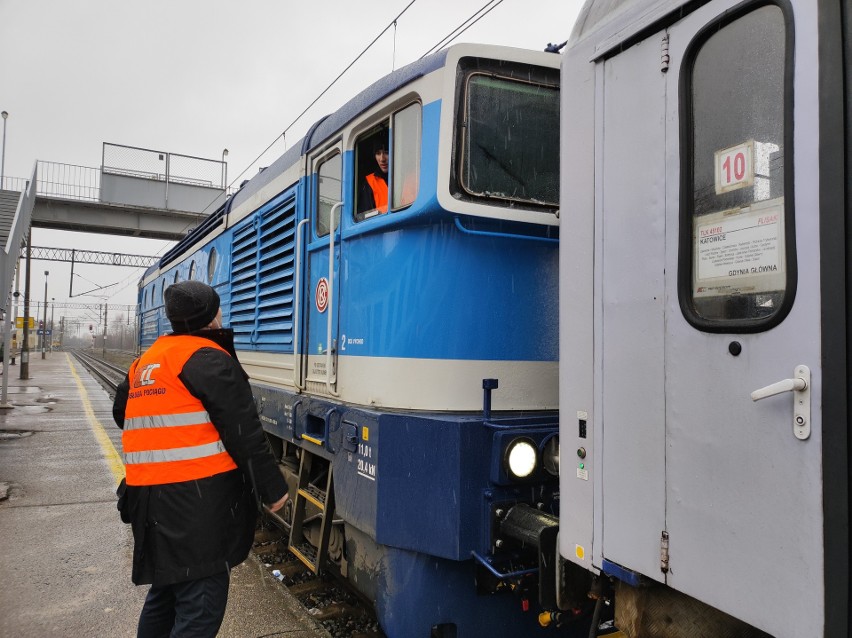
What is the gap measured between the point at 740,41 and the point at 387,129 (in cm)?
205

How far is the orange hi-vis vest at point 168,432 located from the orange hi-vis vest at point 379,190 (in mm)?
1316

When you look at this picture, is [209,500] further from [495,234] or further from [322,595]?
[322,595]

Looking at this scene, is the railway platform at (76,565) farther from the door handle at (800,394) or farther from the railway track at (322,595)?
the door handle at (800,394)

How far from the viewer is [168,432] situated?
8.64 feet

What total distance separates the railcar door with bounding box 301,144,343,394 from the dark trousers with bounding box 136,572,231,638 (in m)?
1.27

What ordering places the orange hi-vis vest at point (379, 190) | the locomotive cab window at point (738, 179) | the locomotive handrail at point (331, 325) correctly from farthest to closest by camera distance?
the locomotive handrail at point (331, 325) → the orange hi-vis vest at point (379, 190) → the locomotive cab window at point (738, 179)

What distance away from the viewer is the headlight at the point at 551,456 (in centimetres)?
304

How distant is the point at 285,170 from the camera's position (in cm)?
480

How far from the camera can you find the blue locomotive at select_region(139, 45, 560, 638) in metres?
2.93

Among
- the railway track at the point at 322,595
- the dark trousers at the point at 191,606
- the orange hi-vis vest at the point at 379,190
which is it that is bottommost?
the railway track at the point at 322,595

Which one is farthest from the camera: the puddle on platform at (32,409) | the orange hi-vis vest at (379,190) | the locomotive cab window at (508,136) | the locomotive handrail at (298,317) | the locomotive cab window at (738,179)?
the puddle on platform at (32,409)

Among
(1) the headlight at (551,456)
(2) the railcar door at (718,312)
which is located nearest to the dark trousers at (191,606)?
(1) the headlight at (551,456)

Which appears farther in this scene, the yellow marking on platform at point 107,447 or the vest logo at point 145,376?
the yellow marking on platform at point 107,447

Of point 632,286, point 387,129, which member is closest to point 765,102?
point 632,286
